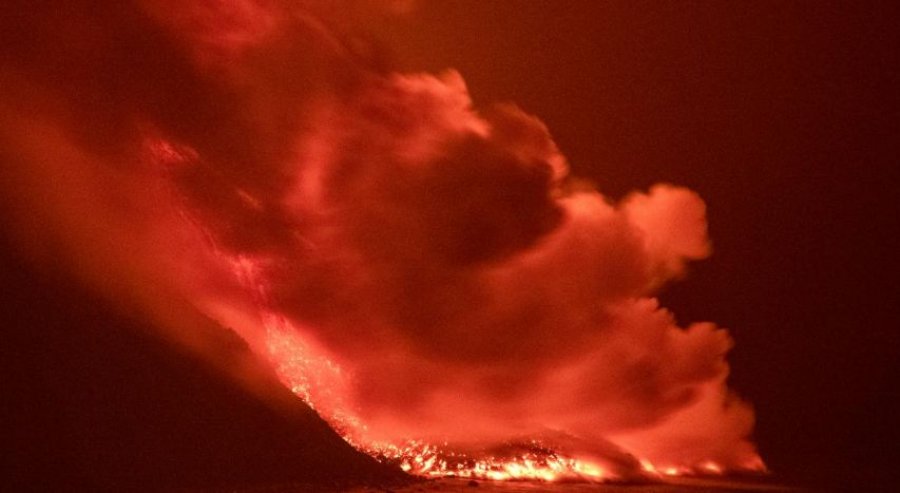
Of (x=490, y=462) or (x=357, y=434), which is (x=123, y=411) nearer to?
(x=357, y=434)

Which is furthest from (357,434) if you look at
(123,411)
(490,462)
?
(123,411)

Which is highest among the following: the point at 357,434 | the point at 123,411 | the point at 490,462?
the point at 490,462

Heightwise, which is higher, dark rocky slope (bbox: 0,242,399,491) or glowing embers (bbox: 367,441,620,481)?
glowing embers (bbox: 367,441,620,481)

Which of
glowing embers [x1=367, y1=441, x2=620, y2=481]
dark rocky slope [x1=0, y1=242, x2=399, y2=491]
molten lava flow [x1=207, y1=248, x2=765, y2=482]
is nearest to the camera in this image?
dark rocky slope [x1=0, y1=242, x2=399, y2=491]

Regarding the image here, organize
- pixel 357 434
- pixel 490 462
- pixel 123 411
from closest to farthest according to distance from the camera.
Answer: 1. pixel 123 411
2. pixel 357 434
3. pixel 490 462

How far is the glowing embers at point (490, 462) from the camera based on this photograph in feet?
59.5

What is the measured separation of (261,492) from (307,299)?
6.57 metres

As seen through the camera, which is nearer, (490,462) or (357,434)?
(357,434)

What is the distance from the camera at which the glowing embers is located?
18.1 m

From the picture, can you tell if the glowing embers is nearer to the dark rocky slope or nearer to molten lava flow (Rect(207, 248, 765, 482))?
molten lava flow (Rect(207, 248, 765, 482))

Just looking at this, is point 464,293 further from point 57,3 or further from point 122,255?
point 57,3

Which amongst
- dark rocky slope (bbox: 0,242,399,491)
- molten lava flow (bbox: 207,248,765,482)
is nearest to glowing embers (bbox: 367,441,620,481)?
molten lava flow (bbox: 207,248,765,482)

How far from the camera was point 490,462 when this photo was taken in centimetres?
1889

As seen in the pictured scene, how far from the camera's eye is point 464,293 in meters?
22.1
